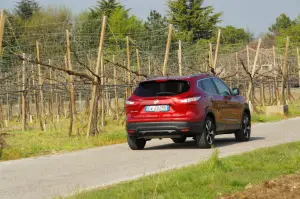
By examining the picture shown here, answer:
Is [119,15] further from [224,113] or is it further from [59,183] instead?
[59,183]

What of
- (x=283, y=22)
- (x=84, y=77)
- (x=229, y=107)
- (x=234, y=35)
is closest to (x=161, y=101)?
(x=229, y=107)

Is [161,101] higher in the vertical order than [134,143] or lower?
higher

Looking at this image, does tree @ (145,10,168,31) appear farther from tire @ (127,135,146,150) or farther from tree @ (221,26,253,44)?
tire @ (127,135,146,150)

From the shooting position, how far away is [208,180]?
30.1 ft

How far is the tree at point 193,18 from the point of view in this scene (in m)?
80.0

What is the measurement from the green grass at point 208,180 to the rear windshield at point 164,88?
4387 millimetres

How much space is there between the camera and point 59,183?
11.1 metres

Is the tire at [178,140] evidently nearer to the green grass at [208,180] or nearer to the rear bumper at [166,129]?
the rear bumper at [166,129]

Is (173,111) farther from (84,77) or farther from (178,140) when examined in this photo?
(84,77)

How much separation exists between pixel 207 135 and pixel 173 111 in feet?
3.32

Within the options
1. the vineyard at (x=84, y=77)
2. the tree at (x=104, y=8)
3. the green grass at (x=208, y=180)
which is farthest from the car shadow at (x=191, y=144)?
the tree at (x=104, y=8)

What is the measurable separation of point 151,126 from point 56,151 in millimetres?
2400

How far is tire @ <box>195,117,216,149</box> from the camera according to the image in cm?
1644

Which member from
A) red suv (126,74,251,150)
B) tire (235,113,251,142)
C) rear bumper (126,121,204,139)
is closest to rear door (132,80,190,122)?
red suv (126,74,251,150)
